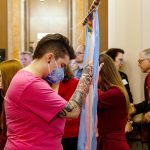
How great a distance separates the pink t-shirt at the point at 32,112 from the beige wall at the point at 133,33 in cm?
253

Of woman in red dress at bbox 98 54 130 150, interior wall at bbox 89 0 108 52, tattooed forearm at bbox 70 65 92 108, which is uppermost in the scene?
interior wall at bbox 89 0 108 52

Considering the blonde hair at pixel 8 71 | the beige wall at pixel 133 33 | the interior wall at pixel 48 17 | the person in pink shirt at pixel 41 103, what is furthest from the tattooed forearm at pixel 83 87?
the interior wall at pixel 48 17

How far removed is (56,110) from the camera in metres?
1.92

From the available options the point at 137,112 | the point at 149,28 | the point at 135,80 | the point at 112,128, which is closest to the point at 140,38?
the point at 149,28

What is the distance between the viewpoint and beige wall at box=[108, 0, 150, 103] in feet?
14.1

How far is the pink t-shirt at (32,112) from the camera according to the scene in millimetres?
1911

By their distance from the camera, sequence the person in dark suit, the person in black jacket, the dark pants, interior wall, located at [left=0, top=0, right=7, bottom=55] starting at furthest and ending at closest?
interior wall, located at [left=0, top=0, right=7, bottom=55], the person in black jacket, the person in dark suit, the dark pants

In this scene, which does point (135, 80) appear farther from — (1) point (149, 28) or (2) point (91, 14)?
(2) point (91, 14)

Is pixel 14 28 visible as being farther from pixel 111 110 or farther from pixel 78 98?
pixel 78 98

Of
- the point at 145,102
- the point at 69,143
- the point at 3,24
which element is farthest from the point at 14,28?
the point at 69,143

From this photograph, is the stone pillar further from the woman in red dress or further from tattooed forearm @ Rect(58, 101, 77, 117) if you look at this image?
tattooed forearm @ Rect(58, 101, 77, 117)

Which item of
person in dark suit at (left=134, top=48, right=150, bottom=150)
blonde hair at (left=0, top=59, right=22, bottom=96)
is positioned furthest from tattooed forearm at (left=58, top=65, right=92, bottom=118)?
person in dark suit at (left=134, top=48, right=150, bottom=150)

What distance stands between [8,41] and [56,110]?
20.3ft

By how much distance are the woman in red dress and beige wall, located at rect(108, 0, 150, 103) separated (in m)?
1.56
